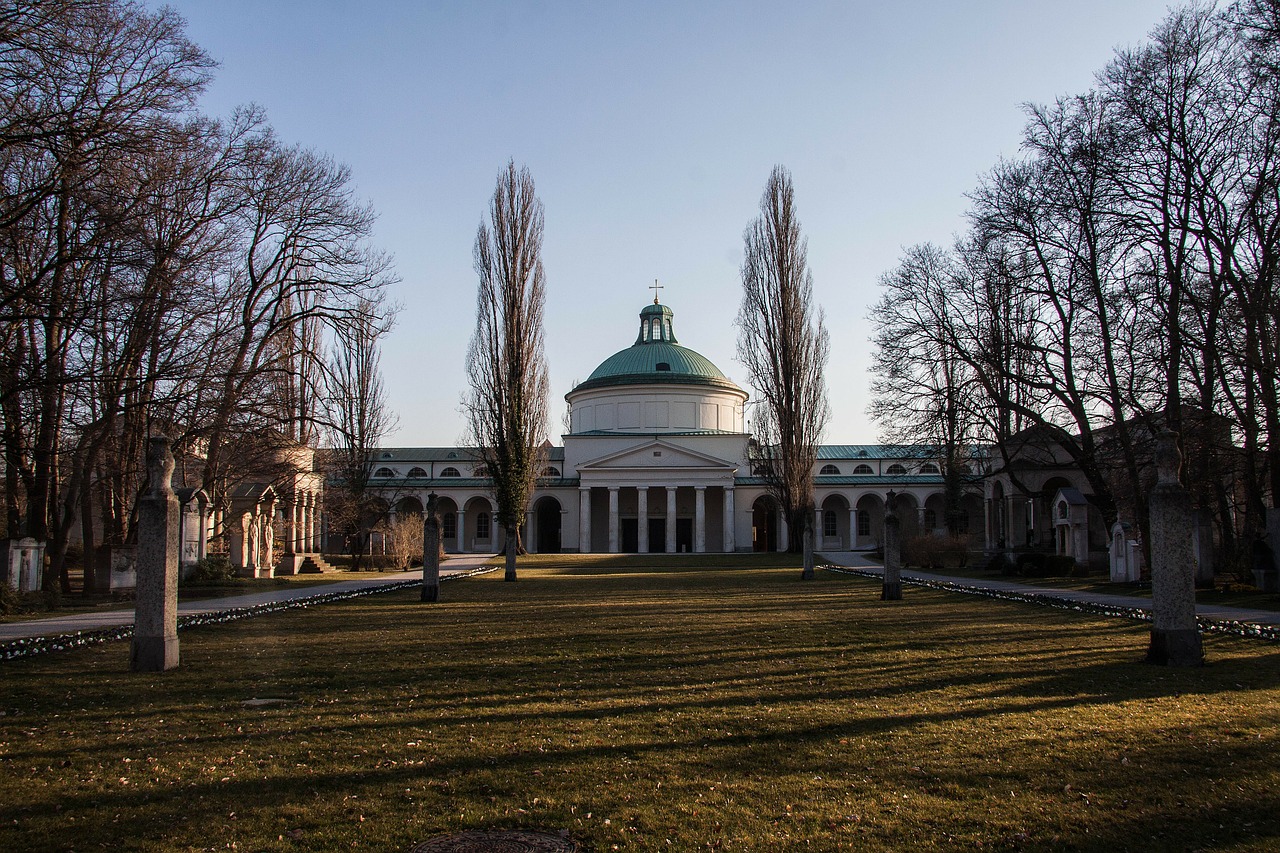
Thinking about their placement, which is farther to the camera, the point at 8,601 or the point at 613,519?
the point at 613,519

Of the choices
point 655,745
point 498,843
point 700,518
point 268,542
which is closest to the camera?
point 498,843

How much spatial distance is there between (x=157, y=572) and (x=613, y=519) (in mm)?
48789

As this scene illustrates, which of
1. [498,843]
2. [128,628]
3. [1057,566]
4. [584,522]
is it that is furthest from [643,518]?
[498,843]

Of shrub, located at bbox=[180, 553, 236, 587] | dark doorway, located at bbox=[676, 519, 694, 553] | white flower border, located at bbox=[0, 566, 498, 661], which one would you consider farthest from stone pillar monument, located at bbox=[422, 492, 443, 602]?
dark doorway, located at bbox=[676, 519, 694, 553]

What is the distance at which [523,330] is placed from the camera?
3947cm

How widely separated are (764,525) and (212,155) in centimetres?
4861

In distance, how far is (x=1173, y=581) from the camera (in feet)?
32.9

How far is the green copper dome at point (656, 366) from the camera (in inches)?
2447

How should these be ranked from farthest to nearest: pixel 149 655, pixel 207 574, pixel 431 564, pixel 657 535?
pixel 657 535, pixel 207 574, pixel 431 564, pixel 149 655

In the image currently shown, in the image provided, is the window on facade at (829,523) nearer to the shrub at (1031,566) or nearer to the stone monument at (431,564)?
the shrub at (1031,566)

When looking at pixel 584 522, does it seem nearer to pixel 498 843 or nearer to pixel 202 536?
pixel 202 536

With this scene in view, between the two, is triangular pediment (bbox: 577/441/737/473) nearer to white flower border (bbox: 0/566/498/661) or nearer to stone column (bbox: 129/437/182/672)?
white flower border (bbox: 0/566/498/661)

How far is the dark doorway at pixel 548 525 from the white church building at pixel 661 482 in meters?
0.10

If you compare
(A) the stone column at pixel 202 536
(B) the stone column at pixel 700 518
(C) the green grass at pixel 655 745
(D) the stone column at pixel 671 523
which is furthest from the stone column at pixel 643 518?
(C) the green grass at pixel 655 745
